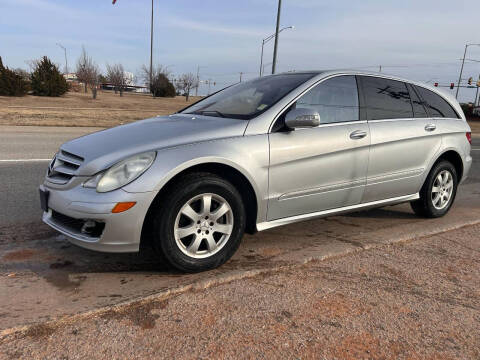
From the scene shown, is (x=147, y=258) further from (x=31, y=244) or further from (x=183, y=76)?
(x=183, y=76)

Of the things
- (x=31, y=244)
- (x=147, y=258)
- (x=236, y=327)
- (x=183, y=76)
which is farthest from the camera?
(x=183, y=76)

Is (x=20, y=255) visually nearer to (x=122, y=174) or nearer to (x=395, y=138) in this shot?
(x=122, y=174)

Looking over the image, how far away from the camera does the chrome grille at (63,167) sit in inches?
117

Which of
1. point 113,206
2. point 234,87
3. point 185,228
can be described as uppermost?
point 234,87

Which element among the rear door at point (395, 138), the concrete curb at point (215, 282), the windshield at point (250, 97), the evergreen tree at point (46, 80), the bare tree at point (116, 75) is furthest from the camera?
the bare tree at point (116, 75)

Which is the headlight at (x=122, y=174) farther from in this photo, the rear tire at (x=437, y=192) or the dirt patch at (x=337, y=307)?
the rear tire at (x=437, y=192)

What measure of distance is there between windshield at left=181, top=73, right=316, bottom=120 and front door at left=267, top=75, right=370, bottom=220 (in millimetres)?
208

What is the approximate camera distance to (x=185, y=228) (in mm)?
2945

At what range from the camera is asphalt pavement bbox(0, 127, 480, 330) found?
2609 mm

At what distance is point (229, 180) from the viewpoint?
10.5 feet

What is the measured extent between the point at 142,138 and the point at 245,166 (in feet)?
2.65

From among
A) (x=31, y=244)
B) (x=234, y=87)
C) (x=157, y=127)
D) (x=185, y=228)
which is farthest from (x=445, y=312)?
(x=31, y=244)

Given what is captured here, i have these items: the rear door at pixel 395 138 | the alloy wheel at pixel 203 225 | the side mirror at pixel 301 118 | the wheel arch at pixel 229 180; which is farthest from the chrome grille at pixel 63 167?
the rear door at pixel 395 138

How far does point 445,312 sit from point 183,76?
195ft
